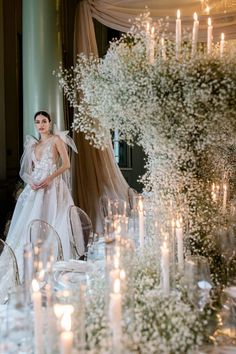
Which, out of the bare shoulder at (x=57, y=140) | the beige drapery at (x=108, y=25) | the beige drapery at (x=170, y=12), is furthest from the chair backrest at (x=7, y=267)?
the beige drapery at (x=170, y=12)

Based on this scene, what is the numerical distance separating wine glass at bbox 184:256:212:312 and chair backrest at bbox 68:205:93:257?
210 centimetres

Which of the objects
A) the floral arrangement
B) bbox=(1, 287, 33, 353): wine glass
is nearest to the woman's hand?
the floral arrangement

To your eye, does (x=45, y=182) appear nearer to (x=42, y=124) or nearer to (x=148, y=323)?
(x=42, y=124)

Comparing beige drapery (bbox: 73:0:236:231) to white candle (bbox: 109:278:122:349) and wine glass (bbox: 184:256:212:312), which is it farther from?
white candle (bbox: 109:278:122:349)

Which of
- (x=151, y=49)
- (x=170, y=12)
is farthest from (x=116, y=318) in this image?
(x=170, y=12)

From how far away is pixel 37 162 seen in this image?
4.77 m

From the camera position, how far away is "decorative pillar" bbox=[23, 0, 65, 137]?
5.21 metres

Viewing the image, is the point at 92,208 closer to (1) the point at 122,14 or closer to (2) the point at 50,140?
(2) the point at 50,140

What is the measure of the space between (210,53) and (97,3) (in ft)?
14.5

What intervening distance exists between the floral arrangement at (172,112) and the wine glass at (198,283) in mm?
446

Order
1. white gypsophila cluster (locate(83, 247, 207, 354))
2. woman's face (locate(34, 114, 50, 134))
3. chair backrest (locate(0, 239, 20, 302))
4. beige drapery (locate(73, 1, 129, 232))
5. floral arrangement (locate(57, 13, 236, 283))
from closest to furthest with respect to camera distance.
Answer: white gypsophila cluster (locate(83, 247, 207, 354))
floral arrangement (locate(57, 13, 236, 283))
chair backrest (locate(0, 239, 20, 302))
woman's face (locate(34, 114, 50, 134))
beige drapery (locate(73, 1, 129, 232))

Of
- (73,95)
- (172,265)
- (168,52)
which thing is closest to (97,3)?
(73,95)

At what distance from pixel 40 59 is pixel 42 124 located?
1.01 m

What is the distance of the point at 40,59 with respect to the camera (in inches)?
205
